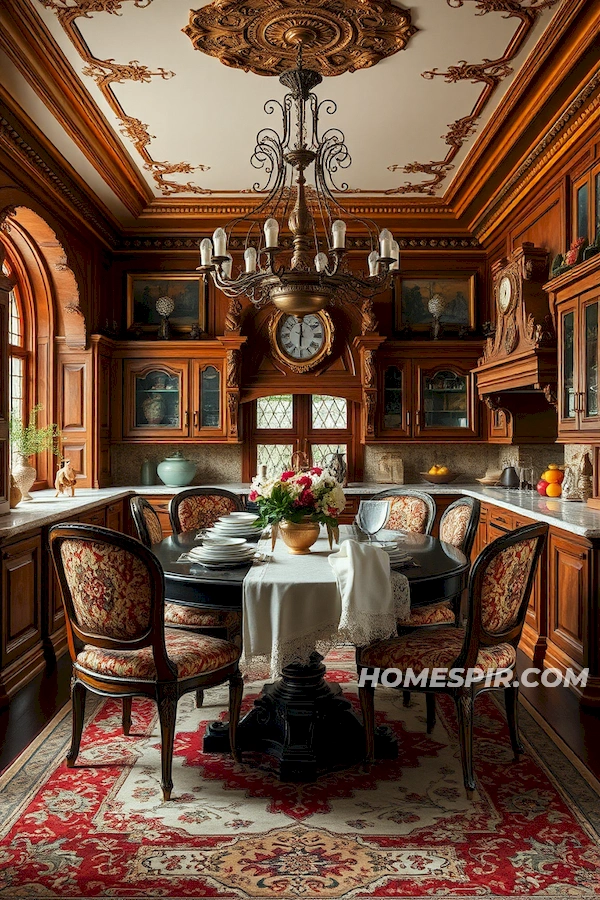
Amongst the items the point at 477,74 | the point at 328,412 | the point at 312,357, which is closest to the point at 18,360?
the point at 312,357

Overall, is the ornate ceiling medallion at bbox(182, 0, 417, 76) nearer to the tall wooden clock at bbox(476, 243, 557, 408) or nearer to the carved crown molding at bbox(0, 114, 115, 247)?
the carved crown molding at bbox(0, 114, 115, 247)

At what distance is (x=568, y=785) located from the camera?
2.79m

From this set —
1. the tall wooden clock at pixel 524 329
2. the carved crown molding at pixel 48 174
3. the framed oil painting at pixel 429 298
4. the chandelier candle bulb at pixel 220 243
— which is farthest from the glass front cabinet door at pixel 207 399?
the chandelier candle bulb at pixel 220 243

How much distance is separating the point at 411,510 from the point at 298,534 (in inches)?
62.1

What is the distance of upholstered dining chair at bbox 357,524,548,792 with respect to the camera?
2742mm

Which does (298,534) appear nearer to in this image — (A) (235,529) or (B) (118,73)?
(A) (235,529)

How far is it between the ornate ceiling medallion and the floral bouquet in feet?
6.92

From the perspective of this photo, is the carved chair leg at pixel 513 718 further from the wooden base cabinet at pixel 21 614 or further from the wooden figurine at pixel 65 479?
the wooden figurine at pixel 65 479

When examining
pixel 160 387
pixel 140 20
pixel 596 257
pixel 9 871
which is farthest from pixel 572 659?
pixel 160 387

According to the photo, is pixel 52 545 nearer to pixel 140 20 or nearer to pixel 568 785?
pixel 568 785

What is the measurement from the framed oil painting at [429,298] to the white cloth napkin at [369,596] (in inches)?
174

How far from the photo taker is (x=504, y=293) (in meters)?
5.55

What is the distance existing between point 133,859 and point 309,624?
0.91m

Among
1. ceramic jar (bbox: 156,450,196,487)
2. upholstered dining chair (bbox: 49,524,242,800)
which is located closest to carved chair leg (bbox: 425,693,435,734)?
upholstered dining chair (bbox: 49,524,242,800)
